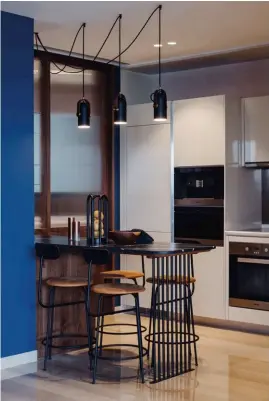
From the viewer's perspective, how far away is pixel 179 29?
221 inches

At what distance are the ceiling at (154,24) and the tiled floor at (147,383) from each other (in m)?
2.74

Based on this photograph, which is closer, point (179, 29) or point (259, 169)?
point (179, 29)

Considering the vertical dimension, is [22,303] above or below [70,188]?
below

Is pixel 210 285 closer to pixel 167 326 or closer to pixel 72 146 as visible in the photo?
pixel 167 326

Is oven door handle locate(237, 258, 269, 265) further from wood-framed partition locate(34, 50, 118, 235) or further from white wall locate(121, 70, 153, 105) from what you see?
white wall locate(121, 70, 153, 105)

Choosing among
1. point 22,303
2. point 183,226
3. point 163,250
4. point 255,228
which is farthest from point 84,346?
point 255,228

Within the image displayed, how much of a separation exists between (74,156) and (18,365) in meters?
2.64

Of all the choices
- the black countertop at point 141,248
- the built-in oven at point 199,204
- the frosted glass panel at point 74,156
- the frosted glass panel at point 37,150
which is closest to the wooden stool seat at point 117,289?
the black countertop at point 141,248

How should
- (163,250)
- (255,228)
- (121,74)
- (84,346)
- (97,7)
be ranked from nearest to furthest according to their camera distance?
1. (163,250)
2. (97,7)
3. (84,346)
4. (255,228)
5. (121,74)

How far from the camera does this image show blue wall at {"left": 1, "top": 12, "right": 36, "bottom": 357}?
16.3 ft

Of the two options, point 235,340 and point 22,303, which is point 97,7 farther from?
point 235,340

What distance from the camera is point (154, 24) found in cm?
540

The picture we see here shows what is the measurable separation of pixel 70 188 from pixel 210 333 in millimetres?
2108

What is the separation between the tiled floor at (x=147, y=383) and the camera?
4.31 metres
